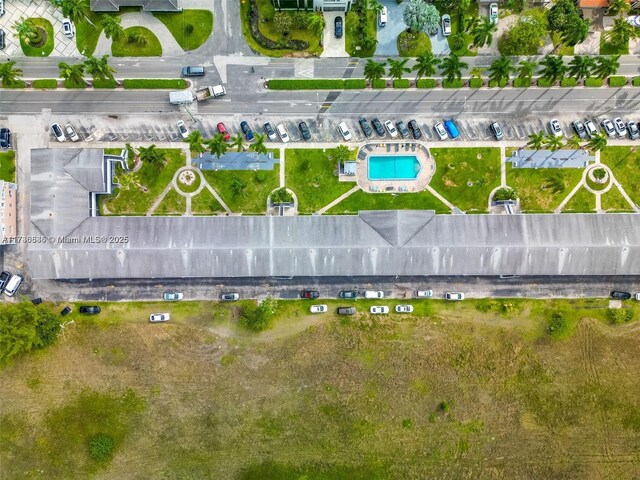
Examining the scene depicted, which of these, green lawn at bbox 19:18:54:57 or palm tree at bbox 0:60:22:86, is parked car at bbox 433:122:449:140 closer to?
green lawn at bbox 19:18:54:57

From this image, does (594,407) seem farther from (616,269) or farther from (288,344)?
(288,344)

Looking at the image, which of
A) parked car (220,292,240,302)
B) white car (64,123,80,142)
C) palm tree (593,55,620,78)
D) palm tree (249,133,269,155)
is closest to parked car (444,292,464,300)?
parked car (220,292,240,302)

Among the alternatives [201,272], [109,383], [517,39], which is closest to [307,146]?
[201,272]

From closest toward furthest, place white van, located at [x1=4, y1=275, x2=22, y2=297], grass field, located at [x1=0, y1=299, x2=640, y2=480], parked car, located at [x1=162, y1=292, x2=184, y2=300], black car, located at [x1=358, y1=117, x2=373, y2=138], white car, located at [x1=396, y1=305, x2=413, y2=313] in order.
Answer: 1. grass field, located at [x1=0, y1=299, x2=640, y2=480]
2. white van, located at [x1=4, y1=275, x2=22, y2=297]
3. parked car, located at [x1=162, y1=292, x2=184, y2=300]
4. white car, located at [x1=396, y1=305, x2=413, y2=313]
5. black car, located at [x1=358, y1=117, x2=373, y2=138]

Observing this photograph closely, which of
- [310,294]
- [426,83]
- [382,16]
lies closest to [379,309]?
[310,294]

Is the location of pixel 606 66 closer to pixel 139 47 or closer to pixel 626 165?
pixel 626 165

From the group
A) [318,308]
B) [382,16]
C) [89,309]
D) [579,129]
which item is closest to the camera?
[89,309]

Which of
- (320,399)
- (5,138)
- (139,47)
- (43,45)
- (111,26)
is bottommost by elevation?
(320,399)
